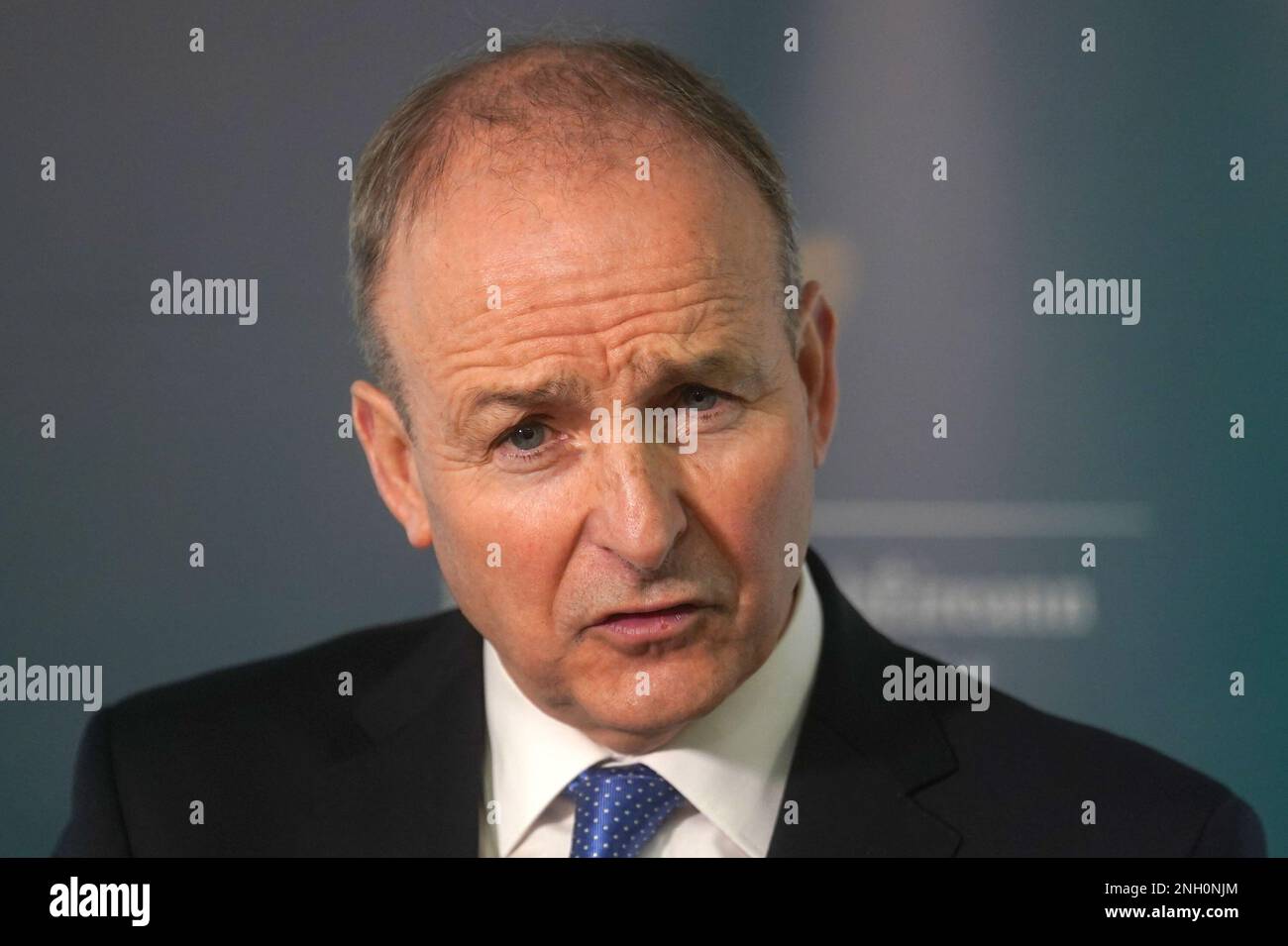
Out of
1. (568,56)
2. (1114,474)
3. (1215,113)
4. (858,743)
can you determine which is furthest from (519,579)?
(1215,113)

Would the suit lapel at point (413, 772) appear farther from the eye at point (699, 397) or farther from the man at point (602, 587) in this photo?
the eye at point (699, 397)

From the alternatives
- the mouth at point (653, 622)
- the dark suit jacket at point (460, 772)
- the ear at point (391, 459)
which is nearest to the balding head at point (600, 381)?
the mouth at point (653, 622)

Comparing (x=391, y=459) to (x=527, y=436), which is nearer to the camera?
(x=527, y=436)

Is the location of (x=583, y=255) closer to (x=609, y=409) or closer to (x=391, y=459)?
(x=609, y=409)

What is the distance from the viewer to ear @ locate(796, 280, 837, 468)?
2.00m

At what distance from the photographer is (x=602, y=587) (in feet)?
5.86

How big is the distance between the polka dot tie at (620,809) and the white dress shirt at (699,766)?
0.01m

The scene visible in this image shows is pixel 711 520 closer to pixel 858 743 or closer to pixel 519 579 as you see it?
pixel 519 579

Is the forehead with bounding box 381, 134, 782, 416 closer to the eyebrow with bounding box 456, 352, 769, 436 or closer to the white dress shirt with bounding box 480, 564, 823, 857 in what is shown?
the eyebrow with bounding box 456, 352, 769, 436

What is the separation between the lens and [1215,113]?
2268mm

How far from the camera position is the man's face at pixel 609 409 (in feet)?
5.79

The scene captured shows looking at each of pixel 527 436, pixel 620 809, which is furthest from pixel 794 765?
pixel 527 436

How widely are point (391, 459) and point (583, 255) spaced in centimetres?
49
